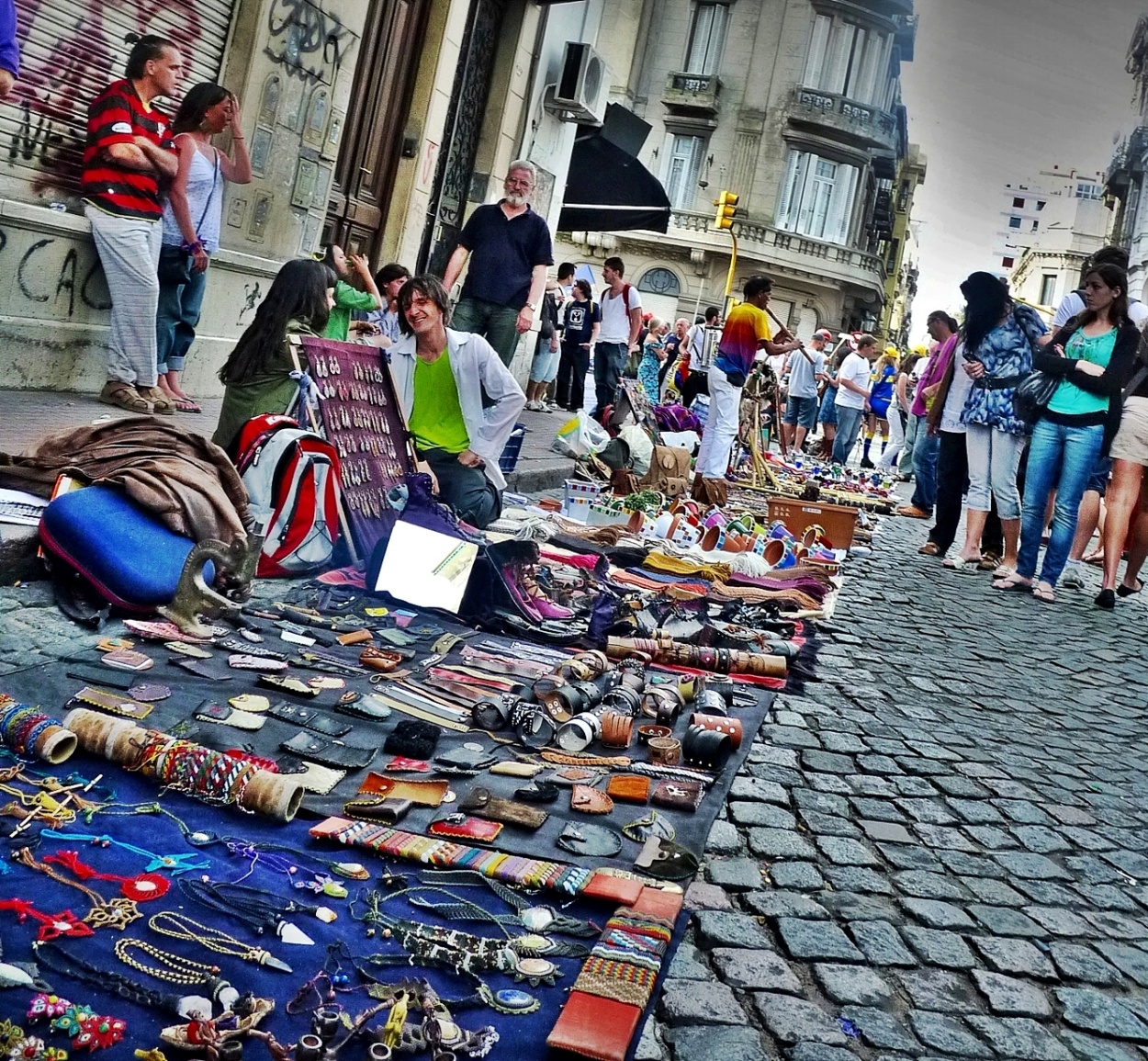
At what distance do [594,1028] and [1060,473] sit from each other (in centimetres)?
767

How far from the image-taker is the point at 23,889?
2.51 metres

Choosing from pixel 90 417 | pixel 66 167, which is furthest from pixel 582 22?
pixel 90 417

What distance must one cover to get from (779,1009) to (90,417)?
511 cm

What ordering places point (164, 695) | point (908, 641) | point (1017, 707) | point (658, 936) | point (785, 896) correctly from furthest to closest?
1. point (908, 641)
2. point (1017, 707)
3. point (164, 695)
4. point (785, 896)
5. point (658, 936)

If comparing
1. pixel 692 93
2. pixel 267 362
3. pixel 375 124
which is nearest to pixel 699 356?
pixel 375 124

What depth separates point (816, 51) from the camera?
4028 cm

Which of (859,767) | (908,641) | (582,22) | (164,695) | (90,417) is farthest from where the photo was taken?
(582,22)

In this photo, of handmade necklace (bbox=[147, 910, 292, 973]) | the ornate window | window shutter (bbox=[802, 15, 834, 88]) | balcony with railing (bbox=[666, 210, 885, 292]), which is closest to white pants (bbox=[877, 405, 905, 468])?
handmade necklace (bbox=[147, 910, 292, 973])

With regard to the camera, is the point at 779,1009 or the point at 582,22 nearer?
the point at 779,1009

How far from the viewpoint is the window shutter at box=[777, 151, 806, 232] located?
40.7 meters

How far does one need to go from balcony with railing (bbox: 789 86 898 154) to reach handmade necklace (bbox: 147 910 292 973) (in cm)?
4076

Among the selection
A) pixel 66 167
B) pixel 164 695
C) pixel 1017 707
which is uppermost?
pixel 66 167

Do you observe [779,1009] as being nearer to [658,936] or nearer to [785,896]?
[658,936]

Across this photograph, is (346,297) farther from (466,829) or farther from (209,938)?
(209,938)
